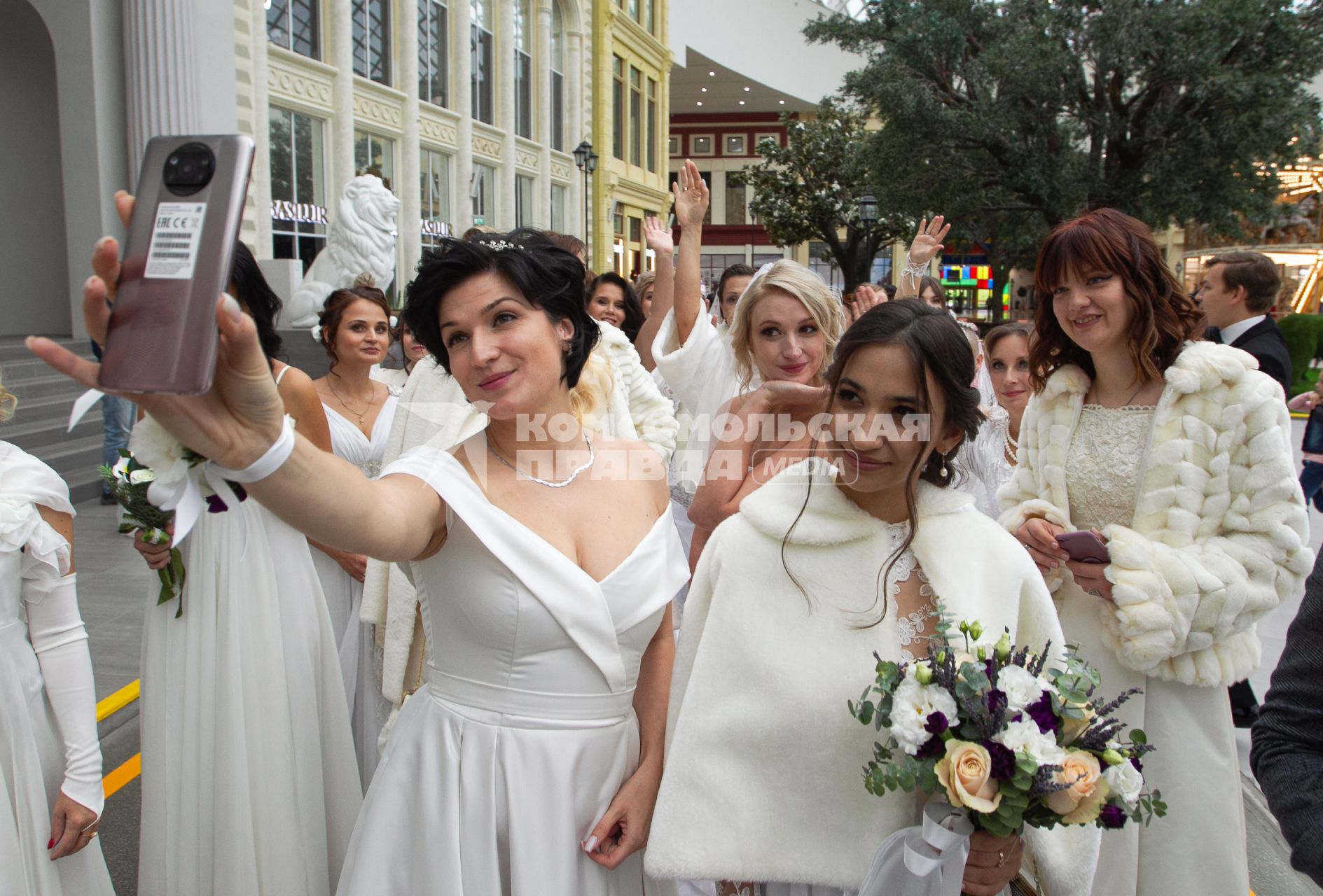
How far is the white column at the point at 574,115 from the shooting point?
28734 millimetres

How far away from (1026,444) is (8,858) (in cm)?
304

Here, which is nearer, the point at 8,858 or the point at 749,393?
the point at 8,858

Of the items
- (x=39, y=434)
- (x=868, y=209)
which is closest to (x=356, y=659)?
(x=39, y=434)

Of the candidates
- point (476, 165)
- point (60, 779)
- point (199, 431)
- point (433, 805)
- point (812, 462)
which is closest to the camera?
point (199, 431)

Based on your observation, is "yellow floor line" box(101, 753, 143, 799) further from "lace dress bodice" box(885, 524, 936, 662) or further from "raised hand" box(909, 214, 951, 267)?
"raised hand" box(909, 214, 951, 267)

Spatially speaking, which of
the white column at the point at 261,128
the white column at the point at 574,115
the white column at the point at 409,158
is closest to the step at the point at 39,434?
the white column at the point at 261,128

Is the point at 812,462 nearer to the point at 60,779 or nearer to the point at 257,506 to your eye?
the point at 257,506

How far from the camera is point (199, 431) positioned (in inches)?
47.4

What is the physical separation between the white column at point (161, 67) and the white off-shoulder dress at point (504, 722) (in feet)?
35.6

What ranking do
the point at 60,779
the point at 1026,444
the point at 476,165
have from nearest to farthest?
the point at 60,779 < the point at 1026,444 < the point at 476,165

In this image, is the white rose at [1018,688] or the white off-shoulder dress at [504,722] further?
the white off-shoulder dress at [504,722]

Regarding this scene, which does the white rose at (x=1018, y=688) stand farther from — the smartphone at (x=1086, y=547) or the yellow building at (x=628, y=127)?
the yellow building at (x=628, y=127)

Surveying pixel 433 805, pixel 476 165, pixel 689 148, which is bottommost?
pixel 433 805

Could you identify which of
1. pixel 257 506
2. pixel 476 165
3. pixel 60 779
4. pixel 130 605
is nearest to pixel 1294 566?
pixel 257 506
